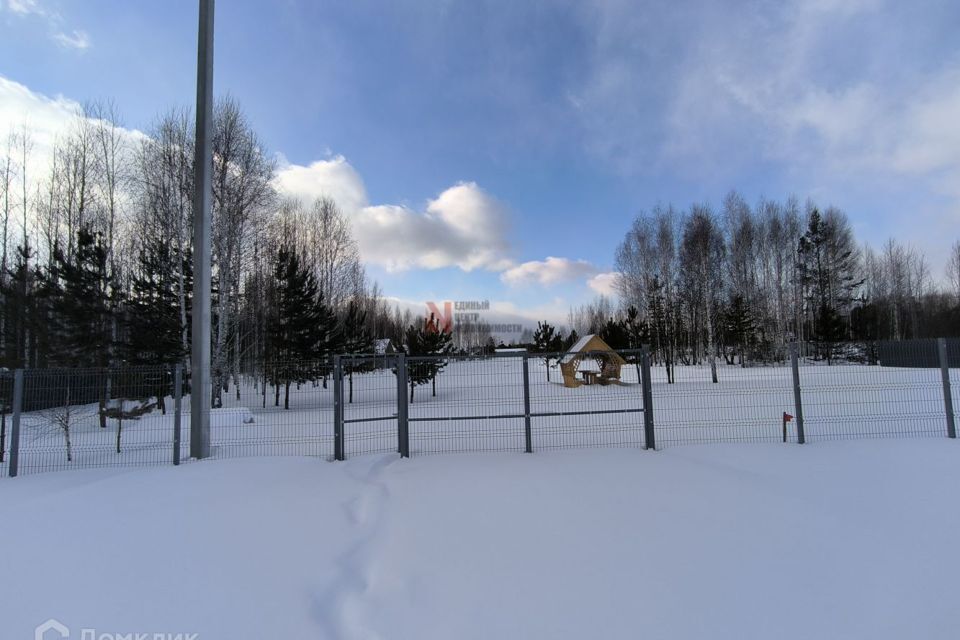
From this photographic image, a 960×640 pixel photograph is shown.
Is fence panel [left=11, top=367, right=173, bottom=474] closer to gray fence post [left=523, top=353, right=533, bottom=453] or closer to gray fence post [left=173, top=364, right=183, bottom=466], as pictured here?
gray fence post [left=173, top=364, right=183, bottom=466]

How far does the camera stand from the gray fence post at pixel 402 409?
6555 millimetres

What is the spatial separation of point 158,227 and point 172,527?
23622 mm

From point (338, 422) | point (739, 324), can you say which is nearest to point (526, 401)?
point (338, 422)

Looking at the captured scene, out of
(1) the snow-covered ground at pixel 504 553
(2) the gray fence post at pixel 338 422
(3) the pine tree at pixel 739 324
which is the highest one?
(3) the pine tree at pixel 739 324

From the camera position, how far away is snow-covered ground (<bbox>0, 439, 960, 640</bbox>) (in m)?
2.61

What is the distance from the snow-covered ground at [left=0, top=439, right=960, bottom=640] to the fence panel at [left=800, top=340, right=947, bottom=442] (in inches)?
92.8

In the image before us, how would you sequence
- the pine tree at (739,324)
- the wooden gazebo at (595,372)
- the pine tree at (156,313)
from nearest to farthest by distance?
the pine tree at (156,313), the wooden gazebo at (595,372), the pine tree at (739,324)

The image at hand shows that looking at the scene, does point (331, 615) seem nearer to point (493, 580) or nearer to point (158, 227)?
point (493, 580)

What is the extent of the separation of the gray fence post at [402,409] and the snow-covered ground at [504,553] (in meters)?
1.09

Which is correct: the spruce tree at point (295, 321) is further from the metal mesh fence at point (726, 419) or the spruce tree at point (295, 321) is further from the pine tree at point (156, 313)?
the metal mesh fence at point (726, 419)

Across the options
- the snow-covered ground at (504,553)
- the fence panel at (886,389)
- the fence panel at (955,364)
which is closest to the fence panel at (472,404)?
the snow-covered ground at (504,553)

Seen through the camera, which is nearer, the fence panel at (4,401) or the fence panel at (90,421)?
the fence panel at (4,401)

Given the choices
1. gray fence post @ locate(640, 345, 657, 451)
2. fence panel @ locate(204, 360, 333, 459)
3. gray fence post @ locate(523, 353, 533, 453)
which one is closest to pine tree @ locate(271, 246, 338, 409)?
fence panel @ locate(204, 360, 333, 459)

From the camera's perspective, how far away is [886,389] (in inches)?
312
